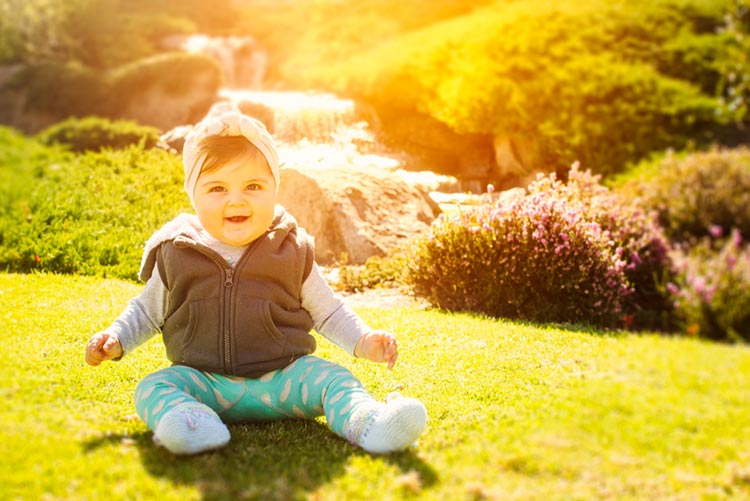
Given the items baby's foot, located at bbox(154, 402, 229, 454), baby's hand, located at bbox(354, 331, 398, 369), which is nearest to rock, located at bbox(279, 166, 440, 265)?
baby's hand, located at bbox(354, 331, 398, 369)

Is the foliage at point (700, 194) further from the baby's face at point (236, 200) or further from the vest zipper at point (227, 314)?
the vest zipper at point (227, 314)

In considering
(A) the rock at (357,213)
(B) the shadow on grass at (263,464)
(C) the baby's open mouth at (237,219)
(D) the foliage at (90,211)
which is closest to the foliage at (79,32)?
(D) the foliage at (90,211)

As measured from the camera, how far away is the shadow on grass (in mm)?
2523

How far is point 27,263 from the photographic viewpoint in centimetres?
619

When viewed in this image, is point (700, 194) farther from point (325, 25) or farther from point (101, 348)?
point (325, 25)

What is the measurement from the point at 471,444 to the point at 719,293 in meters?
1.05

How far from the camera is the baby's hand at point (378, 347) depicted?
3.14 meters

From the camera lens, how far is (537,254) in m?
5.42

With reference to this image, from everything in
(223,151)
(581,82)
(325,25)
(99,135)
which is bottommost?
(99,135)

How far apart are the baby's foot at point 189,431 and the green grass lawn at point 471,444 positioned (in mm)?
43

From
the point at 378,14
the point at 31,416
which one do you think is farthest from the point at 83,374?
the point at 378,14

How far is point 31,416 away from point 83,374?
0.80 meters

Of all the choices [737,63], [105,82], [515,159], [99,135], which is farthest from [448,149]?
[105,82]

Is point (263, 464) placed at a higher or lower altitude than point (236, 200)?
lower
